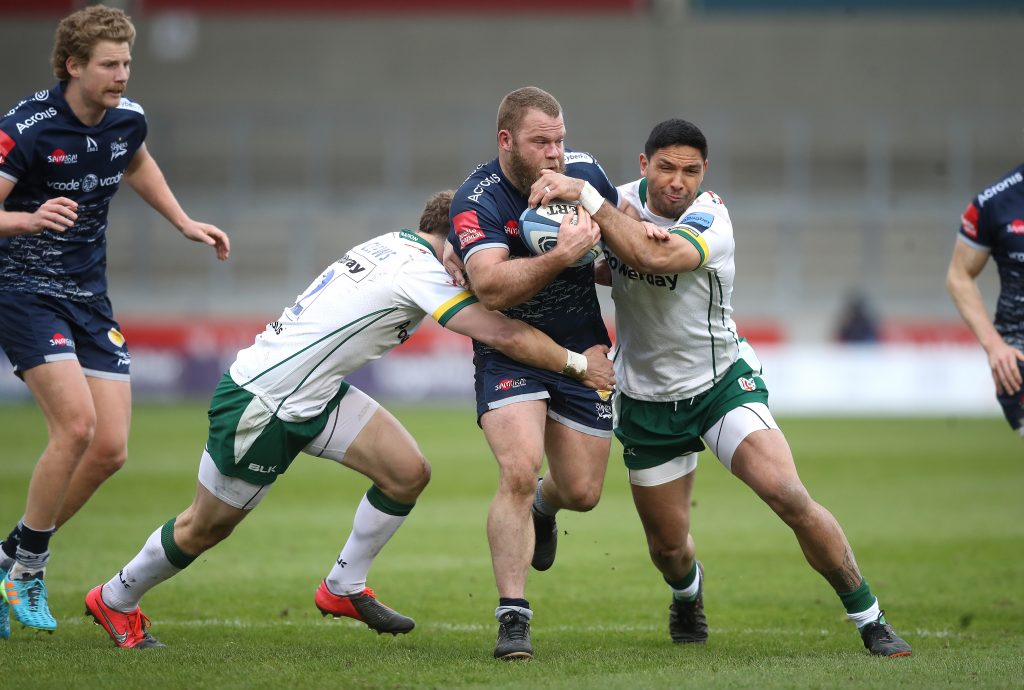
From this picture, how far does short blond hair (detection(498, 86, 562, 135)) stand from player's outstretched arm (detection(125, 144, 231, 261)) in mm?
1944

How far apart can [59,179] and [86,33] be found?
77cm

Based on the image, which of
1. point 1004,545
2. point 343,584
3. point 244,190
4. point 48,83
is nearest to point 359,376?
point 244,190

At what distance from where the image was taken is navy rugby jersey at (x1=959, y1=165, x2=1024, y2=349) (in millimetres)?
7277

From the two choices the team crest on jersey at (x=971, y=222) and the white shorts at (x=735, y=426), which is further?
the team crest on jersey at (x=971, y=222)

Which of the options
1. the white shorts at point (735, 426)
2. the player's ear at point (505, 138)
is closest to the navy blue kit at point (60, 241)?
the player's ear at point (505, 138)

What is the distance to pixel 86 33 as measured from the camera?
6.59 metres

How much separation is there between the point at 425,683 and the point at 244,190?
25669 mm

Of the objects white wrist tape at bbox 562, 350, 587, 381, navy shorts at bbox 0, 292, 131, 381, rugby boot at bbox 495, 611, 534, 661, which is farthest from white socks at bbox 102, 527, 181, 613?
white wrist tape at bbox 562, 350, 587, 381

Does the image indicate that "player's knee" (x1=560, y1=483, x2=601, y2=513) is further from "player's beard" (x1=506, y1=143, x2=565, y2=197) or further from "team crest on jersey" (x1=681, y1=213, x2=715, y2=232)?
"player's beard" (x1=506, y1=143, x2=565, y2=197)

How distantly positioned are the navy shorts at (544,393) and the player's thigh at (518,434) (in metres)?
0.05

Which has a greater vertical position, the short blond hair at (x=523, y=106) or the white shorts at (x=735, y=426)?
the short blond hair at (x=523, y=106)

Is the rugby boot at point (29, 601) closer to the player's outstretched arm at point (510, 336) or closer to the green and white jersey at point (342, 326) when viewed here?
the green and white jersey at point (342, 326)

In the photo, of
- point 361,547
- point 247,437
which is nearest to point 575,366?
point 361,547

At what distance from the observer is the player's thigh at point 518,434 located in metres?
6.08
